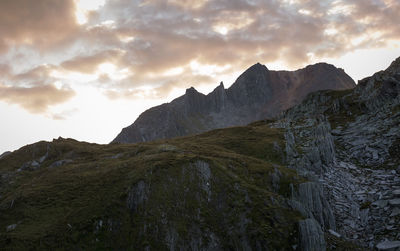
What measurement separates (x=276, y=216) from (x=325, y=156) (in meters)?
25.8

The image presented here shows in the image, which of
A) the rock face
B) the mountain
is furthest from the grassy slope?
the rock face

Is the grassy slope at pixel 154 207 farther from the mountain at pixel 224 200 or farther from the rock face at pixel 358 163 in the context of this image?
the rock face at pixel 358 163

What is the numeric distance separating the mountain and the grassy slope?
0.49 ft

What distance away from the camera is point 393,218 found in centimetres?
3500

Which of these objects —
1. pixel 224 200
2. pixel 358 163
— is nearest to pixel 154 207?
pixel 224 200

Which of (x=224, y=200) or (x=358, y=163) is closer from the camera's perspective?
(x=224, y=200)

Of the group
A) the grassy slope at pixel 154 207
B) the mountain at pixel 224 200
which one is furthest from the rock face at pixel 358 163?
the grassy slope at pixel 154 207

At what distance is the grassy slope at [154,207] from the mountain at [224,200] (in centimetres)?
15

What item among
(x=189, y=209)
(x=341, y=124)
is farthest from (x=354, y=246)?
(x=341, y=124)

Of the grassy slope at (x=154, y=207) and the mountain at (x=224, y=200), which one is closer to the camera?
the mountain at (x=224, y=200)

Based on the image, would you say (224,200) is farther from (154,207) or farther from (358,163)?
(358,163)

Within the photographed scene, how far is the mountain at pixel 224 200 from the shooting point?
114 ft

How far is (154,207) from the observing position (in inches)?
1555

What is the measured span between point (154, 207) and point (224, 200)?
1024 cm
